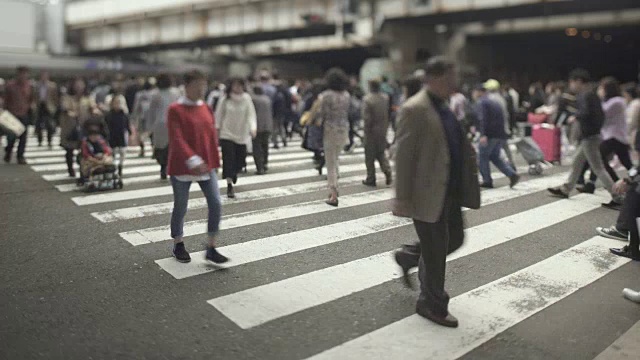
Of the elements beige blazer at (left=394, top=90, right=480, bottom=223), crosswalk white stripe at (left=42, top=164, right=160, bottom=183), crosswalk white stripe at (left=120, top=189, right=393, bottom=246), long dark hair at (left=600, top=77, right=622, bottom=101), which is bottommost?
crosswalk white stripe at (left=120, top=189, right=393, bottom=246)

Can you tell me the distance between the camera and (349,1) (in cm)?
2947

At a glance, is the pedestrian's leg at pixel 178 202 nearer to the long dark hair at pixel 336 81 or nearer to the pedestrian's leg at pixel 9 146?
the long dark hair at pixel 336 81

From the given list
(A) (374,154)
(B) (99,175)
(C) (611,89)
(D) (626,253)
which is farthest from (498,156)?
(B) (99,175)

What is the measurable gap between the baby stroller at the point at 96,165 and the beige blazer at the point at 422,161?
6.77m

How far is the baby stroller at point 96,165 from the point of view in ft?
30.8

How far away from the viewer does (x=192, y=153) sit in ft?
17.3

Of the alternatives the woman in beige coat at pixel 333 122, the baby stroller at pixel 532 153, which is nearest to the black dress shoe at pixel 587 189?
the baby stroller at pixel 532 153

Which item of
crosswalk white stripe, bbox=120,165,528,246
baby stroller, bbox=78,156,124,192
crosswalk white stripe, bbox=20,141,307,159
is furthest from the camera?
crosswalk white stripe, bbox=20,141,307,159

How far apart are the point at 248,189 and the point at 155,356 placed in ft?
20.4

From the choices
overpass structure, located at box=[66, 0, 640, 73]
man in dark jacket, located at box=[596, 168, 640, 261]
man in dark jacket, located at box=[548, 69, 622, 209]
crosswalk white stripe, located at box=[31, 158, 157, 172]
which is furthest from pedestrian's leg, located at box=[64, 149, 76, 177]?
overpass structure, located at box=[66, 0, 640, 73]

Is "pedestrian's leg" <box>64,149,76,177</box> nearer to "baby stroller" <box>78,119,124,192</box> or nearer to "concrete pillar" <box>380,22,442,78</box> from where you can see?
"baby stroller" <box>78,119,124,192</box>

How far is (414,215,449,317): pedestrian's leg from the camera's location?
4.16m

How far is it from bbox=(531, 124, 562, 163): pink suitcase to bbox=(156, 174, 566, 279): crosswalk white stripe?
700 centimetres

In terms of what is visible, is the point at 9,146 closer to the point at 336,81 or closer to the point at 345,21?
the point at 336,81
